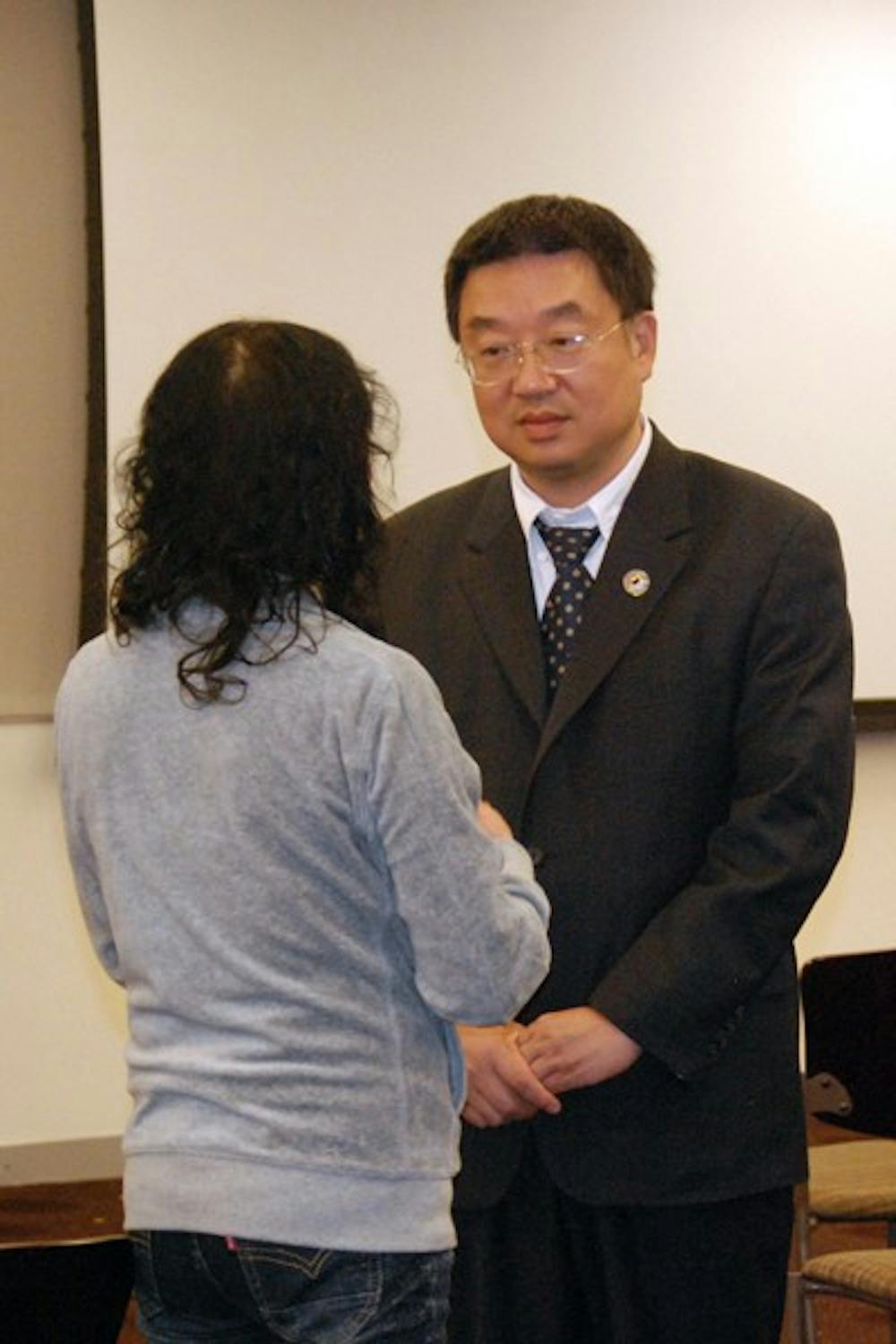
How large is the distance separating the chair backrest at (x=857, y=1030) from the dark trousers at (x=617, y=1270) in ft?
2.14

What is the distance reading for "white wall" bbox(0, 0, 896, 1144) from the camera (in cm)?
502

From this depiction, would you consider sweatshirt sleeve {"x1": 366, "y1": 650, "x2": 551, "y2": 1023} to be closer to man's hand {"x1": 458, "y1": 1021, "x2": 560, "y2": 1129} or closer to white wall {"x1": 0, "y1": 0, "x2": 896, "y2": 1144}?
man's hand {"x1": 458, "y1": 1021, "x2": 560, "y2": 1129}

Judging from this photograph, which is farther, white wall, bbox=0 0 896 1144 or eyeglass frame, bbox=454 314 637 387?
white wall, bbox=0 0 896 1144

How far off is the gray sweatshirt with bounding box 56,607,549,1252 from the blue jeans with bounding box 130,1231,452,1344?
0.06ft

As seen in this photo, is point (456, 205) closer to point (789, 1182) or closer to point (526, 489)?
point (526, 489)

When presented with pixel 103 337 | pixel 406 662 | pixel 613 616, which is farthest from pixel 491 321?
pixel 103 337

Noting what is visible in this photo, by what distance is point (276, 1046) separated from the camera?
1685mm

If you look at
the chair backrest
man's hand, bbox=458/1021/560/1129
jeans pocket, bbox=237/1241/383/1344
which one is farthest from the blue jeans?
the chair backrest

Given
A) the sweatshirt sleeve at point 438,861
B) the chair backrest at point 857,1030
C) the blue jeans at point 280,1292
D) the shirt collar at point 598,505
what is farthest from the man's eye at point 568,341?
the blue jeans at point 280,1292

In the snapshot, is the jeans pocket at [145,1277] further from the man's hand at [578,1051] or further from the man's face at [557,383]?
the man's face at [557,383]

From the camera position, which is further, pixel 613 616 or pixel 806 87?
pixel 806 87

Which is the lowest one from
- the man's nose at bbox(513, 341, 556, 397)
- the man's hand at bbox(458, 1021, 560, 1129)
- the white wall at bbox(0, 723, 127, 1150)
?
the white wall at bbox(0, 723, 127, 1150)

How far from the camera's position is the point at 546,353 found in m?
2.53

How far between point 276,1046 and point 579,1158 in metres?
0.75
